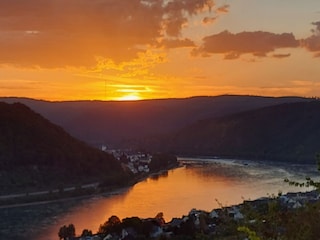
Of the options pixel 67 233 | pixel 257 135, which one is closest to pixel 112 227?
pixel 67 233

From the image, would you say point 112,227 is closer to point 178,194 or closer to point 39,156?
point 178,194

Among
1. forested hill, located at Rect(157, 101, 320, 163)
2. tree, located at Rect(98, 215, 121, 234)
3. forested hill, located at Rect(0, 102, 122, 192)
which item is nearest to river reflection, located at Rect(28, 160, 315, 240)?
tree, located at Rect(98, 215, 121, 234)

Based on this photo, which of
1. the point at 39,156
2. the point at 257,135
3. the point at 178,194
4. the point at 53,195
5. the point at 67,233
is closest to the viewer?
the point at 67,233

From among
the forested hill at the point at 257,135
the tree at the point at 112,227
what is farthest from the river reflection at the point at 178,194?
the forested hill at the point at 257,135

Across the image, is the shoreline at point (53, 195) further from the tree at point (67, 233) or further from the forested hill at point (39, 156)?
the tree at point (67, 233)

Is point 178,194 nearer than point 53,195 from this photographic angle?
Yes

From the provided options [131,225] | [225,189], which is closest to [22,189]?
[225,189]
